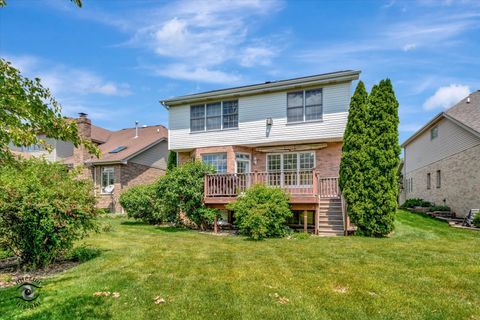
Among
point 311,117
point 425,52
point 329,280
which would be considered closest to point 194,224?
point 311,117

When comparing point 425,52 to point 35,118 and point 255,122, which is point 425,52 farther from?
point 35,118

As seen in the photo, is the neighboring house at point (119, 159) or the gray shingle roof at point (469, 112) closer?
the gray shingle roof at point (469, 112)

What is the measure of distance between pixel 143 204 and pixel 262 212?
7.53 meters

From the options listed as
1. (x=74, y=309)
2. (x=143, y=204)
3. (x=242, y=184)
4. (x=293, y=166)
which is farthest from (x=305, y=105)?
(x=74, y=309)

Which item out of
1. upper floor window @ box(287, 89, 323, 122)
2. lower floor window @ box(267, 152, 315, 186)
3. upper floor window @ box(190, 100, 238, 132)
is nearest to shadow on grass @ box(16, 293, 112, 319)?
lower floor window @ box(267, 152, 315, 186)

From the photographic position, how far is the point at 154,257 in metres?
7.75

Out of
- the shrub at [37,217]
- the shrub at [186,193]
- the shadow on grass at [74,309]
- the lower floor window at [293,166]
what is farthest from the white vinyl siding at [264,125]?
the shadow on grass at [74,309]

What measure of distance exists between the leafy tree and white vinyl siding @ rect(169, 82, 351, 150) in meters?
11.3

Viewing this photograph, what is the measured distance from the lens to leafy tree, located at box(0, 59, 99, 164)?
429 cm

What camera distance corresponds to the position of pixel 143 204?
16.3m

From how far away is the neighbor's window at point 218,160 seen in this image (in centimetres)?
1650

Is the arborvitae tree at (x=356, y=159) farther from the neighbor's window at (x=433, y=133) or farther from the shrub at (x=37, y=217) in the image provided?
the neighbor's window at (x=433, y=133)

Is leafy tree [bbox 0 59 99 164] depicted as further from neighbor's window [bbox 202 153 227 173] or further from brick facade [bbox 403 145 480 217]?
brick facade [bbox 403 145 480 217]

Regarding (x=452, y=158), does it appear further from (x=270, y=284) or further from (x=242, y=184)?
(x=270, y=284)
